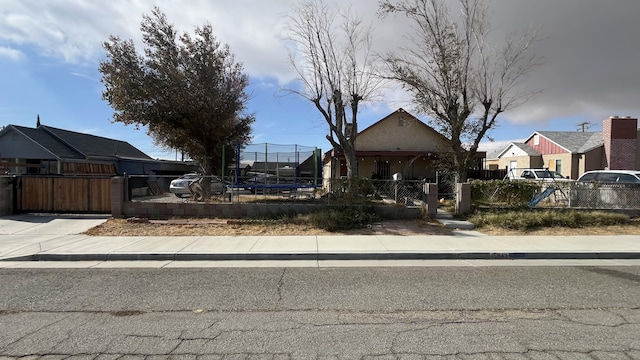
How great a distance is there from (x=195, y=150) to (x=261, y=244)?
1472cm

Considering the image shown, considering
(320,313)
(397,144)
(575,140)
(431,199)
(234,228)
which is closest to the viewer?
(320,313)

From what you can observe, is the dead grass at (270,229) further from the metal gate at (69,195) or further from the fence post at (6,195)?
the fence post at (6,195)

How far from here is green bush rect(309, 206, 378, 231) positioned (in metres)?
11.0

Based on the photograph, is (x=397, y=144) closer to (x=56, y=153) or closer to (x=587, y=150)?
(x=587, y=150)

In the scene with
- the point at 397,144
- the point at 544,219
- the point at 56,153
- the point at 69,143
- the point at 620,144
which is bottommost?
the point at 544,219

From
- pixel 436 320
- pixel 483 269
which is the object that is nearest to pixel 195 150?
pixel 483 269

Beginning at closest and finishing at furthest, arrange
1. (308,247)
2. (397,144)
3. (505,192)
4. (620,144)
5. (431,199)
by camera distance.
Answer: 1. (308,247)
2. (431,199)
3. (505,192)
4. (397,144)
5. (620,144)

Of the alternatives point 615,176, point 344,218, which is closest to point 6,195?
point 344,218

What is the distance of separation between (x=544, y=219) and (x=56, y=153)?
28.8 meters

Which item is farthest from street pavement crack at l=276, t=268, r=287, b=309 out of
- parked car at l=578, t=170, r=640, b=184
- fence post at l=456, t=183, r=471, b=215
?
parked car at l=578, t=170, r=640, b=184

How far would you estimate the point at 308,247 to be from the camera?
8.68m

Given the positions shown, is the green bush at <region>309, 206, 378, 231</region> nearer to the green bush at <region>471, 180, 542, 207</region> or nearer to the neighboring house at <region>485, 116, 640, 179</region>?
the green bush at <region>471, 180, 542, 207</region>

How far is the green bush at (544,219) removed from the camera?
11250mm

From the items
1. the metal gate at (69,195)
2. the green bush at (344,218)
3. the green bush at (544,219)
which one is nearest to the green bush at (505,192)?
the green bush at (544,219)
